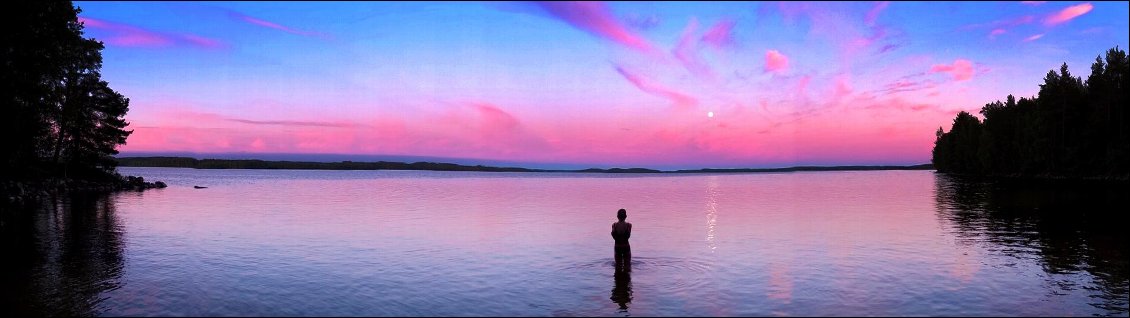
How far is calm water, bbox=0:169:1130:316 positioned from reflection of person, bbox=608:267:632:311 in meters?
0.14

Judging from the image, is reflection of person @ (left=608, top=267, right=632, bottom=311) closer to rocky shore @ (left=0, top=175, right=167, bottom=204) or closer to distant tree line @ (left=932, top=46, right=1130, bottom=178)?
rocky shore @ (left=0, top=175, right=167, bottom=204)

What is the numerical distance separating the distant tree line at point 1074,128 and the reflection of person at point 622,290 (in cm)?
13048

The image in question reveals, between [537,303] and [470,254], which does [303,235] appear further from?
[537,303]

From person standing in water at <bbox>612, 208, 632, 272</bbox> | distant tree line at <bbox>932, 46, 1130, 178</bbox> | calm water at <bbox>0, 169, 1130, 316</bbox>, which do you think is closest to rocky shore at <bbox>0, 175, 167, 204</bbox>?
calm water at <bbox>0, 169, 1130, 316</bbox>

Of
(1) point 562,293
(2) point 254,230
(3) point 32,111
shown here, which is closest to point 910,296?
(1) point 562,293

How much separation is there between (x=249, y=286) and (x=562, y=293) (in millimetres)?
11019

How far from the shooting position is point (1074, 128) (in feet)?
430

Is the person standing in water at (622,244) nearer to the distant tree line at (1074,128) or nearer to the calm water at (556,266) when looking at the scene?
the calm water at (556,266)

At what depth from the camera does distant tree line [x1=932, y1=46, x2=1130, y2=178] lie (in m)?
119

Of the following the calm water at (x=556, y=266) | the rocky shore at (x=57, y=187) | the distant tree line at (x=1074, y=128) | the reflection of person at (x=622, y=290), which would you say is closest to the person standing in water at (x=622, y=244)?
the reflection of person at (x=622, y=290)

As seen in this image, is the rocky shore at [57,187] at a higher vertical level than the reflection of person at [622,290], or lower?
higher

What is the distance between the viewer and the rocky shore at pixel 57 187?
6317 cm

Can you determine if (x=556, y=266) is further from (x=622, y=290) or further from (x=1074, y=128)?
(x=1074, y=128)

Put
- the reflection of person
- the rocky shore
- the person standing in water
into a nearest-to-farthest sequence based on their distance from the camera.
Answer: the reflection of person < the person standing in water < the rocky shore
